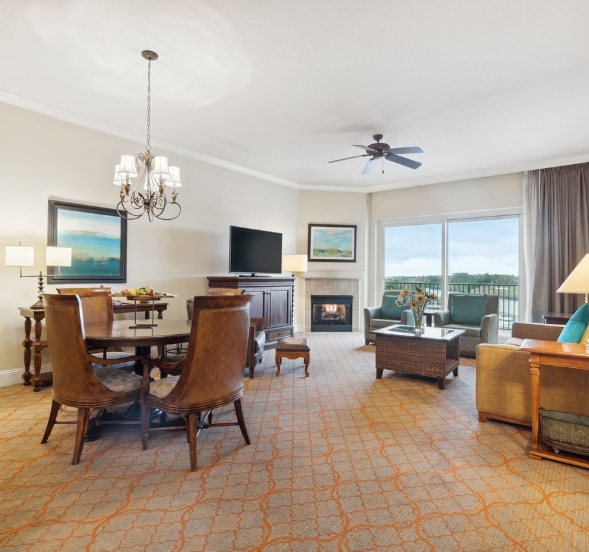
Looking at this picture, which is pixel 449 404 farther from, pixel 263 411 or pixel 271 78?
pixel 271 78

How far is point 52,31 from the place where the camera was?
2.73m

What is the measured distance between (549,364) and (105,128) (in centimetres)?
503

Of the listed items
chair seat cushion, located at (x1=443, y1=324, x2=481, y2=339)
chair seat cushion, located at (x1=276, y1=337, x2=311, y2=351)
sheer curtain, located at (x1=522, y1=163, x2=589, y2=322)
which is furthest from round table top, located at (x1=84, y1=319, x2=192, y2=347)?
sheer curtain, located at (x1=522, y1=163, x2=589, y2=322)

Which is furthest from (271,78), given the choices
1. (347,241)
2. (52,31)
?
(347,241)

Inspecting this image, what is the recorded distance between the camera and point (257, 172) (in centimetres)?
652

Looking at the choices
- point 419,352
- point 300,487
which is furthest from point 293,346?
point 300,487

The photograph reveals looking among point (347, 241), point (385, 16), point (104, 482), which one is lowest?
point (104, 482)

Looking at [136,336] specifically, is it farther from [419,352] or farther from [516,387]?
[419,352]

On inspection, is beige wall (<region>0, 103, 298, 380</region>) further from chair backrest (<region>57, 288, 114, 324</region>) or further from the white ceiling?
chair backrest (<region>57, 288, 114, 324</region>)

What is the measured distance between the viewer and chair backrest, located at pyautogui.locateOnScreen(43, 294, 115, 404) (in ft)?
7.32

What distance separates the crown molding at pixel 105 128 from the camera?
150 inches

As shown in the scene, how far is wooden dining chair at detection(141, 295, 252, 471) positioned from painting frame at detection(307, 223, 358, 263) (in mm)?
5180

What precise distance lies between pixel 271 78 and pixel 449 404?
336 cm

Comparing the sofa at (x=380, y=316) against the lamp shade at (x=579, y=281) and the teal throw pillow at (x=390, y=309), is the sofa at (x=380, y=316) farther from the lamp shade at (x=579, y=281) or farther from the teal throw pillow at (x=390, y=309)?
the lamp shade at (x=579, y=281)
